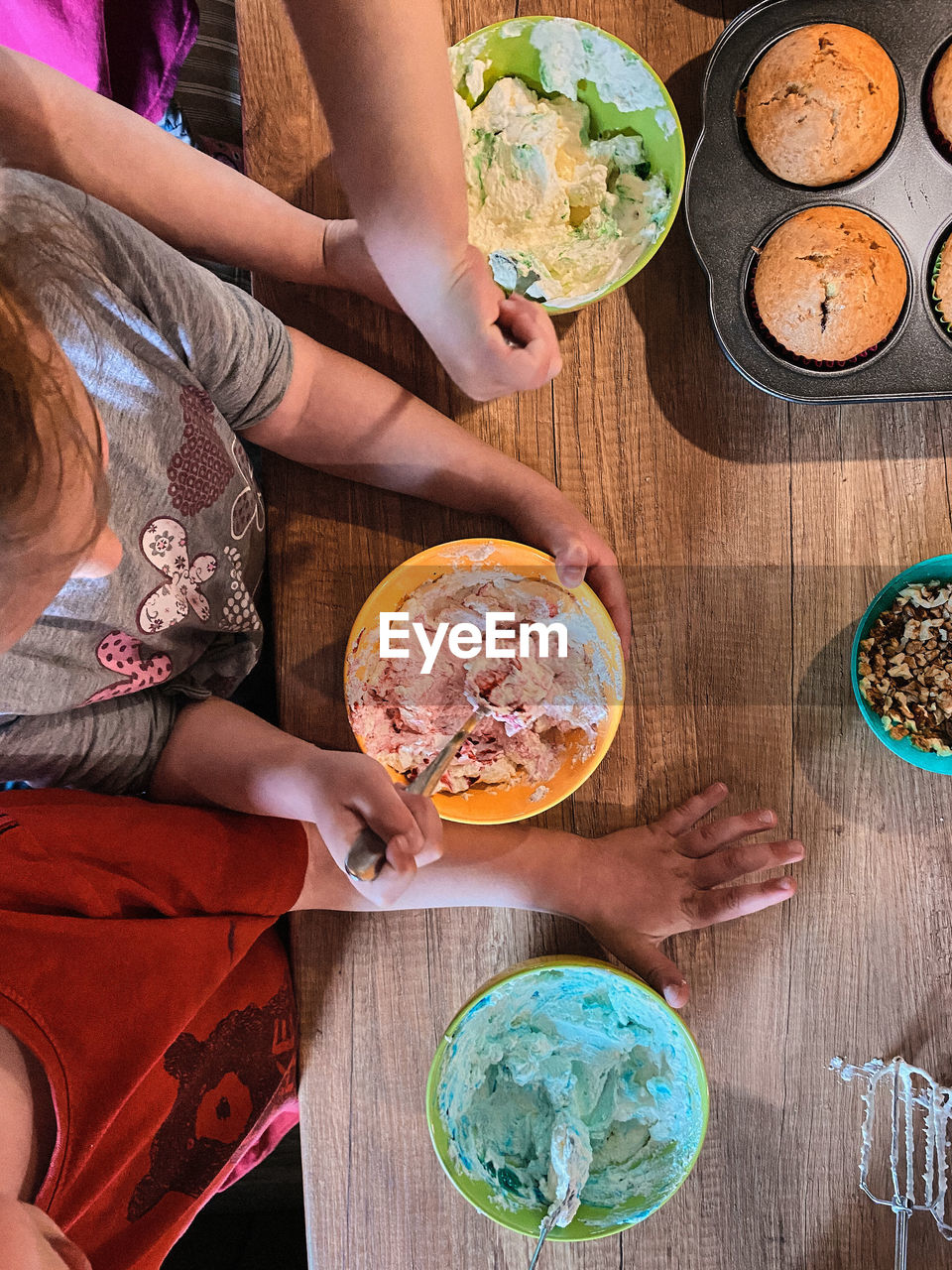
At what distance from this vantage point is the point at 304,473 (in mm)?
875

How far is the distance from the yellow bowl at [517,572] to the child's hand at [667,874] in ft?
0.38

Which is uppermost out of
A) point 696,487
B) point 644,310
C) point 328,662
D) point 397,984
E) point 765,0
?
point 765,0

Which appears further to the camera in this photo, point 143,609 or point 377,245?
point 143,609

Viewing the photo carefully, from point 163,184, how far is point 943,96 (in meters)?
0.75

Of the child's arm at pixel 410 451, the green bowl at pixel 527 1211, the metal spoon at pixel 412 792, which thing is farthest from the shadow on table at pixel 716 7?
the green bowl at pixel 527 1211

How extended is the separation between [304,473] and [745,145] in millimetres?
547

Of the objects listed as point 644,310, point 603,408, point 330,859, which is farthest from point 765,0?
point 330,859

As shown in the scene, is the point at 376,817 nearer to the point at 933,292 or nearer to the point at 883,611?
the point at 883,611

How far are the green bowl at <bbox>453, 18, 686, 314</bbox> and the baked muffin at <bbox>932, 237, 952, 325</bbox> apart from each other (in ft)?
0.86

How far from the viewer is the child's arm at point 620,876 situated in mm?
845

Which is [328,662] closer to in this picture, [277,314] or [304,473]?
[304,473]

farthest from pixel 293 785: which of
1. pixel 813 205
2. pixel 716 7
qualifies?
pixel 716 7

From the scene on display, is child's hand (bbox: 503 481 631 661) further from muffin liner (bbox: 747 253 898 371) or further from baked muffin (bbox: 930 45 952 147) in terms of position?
Answer: baked muffin (bbox: 930 45 952 147)

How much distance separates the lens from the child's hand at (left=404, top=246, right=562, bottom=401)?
0.65 m
